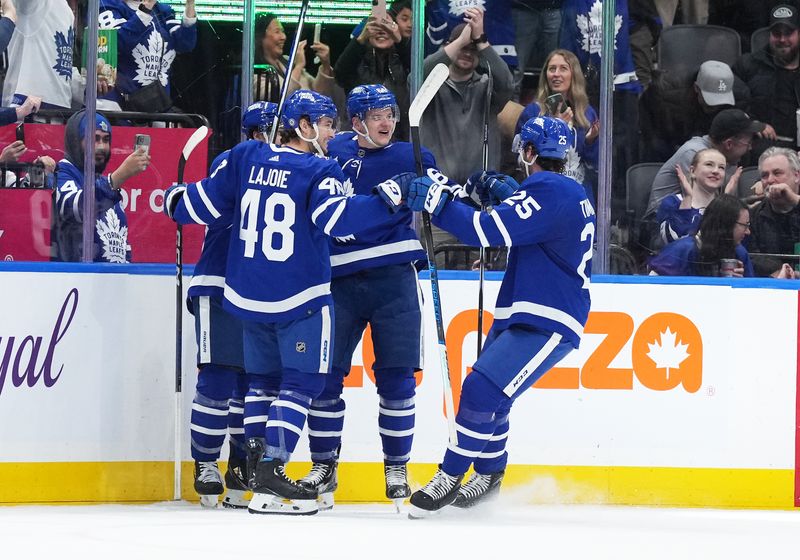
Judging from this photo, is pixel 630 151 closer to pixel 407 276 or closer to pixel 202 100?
pixel 407 276

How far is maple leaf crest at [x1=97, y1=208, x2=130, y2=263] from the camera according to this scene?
15.5 ft

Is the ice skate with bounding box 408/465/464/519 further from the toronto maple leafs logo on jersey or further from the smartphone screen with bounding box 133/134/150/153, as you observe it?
the toronto maple leafs logo on jersey

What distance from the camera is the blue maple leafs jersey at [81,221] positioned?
4.65m

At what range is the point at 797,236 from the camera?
5.16m

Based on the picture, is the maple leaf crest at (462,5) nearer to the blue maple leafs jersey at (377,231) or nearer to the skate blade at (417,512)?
the blue maple leafs jersey at (377,231)

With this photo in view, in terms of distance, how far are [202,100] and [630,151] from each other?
1.71 metres

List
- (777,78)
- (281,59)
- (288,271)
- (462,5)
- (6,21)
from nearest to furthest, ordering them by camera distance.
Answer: (288,271), (6,21), (281,59), (462,5), (777,78)

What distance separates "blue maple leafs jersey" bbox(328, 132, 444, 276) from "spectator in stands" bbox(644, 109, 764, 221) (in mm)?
1279

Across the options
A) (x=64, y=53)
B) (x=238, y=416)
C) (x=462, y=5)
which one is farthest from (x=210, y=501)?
(x=462, y=5)

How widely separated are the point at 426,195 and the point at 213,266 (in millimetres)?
884

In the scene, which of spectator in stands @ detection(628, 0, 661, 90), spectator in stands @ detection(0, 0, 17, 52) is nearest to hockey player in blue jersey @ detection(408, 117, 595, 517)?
spectator in stands @ detection(628, 0, 661, 90)

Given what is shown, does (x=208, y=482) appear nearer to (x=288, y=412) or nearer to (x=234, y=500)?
(x=234, y=500)

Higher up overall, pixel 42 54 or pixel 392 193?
pixel 42 54

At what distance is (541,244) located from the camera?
4.05m
